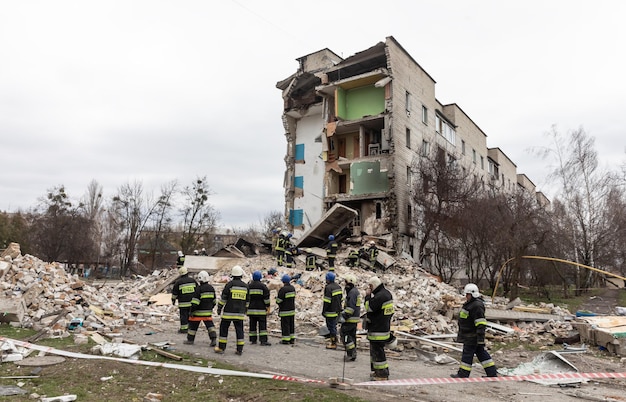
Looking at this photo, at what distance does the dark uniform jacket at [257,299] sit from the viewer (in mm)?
9141

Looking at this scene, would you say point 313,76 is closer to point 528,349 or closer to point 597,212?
point 597,212

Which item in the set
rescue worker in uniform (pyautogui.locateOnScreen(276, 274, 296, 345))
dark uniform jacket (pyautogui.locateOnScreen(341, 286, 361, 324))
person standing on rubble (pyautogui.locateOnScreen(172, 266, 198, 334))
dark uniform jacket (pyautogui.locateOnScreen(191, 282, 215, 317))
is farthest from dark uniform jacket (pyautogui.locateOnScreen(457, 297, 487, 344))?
person standing on rubble (pyautogui.locateOnScreen(172, 266, 198, 334))

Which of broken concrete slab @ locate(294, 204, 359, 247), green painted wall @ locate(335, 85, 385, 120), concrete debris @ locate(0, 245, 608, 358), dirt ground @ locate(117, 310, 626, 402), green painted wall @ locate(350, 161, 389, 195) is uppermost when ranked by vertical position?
green painted wall @ locate(335, 85, 385, 120)

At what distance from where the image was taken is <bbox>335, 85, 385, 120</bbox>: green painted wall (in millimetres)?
27422

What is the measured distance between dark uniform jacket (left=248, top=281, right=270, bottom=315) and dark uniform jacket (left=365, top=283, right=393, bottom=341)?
290 centimetres

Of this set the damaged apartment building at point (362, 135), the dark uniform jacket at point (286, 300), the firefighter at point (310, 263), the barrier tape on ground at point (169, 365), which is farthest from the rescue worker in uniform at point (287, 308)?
the damaged apartment building at point (362, 135)

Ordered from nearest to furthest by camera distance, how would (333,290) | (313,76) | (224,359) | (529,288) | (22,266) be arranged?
(224,359)
(333,290)
(22,266)
(529,288)
(313,76)

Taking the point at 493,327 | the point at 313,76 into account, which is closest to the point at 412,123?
the point at 313,76

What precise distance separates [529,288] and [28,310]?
25.8 metres

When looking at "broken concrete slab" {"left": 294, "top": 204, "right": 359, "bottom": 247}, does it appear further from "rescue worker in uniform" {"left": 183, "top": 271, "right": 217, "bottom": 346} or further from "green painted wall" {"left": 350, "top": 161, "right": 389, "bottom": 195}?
"rescue worker in uniform" {"left": 183, "top": 271, "right": 217, "bottom": 346}

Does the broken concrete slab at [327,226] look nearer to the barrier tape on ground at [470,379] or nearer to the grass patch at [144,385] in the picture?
the grass patch at [144,385]

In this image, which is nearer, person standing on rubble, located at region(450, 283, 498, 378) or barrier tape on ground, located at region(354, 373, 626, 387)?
barrier tape on ground, located at region(354, 373, 626, 387)

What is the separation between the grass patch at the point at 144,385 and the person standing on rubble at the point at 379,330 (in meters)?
1.14

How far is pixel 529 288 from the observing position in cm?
2580
